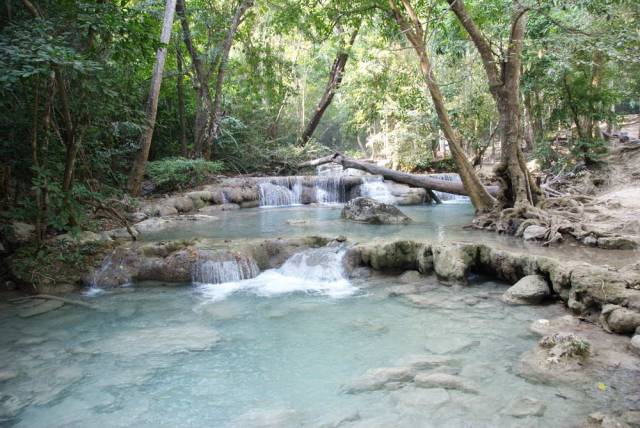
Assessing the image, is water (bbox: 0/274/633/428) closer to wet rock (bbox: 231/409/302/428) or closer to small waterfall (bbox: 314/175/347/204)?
wet rock (bbox: 231/409/302/428)

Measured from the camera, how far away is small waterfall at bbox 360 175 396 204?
46.7 feet

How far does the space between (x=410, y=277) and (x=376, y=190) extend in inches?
331

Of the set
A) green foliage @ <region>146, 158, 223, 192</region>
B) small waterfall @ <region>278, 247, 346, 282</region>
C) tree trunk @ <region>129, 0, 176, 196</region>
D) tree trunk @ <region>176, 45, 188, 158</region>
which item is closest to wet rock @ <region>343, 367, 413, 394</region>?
small waterfall @ <region>278, 247, 346, 282</region>

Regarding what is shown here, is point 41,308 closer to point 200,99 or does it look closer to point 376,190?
point 200,99

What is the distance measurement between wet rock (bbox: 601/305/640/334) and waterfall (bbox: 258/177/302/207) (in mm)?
10791

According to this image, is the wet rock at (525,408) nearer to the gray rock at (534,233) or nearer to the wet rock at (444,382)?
the wet rock at (444,382)

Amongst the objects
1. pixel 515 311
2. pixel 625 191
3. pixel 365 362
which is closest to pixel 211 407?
pixel 365 362

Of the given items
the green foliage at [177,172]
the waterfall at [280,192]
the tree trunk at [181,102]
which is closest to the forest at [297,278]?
the green foliage at [177,172]

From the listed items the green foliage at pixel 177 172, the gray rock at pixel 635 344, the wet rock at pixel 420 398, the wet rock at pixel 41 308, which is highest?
the green foliage at pixel 177 172

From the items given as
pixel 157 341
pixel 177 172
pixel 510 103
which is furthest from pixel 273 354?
pixel 177 172

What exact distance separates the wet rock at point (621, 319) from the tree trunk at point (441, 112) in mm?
4654

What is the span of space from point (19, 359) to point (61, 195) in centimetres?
236

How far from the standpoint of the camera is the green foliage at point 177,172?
1199 cm

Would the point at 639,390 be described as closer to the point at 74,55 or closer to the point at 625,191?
the point at 74,55
